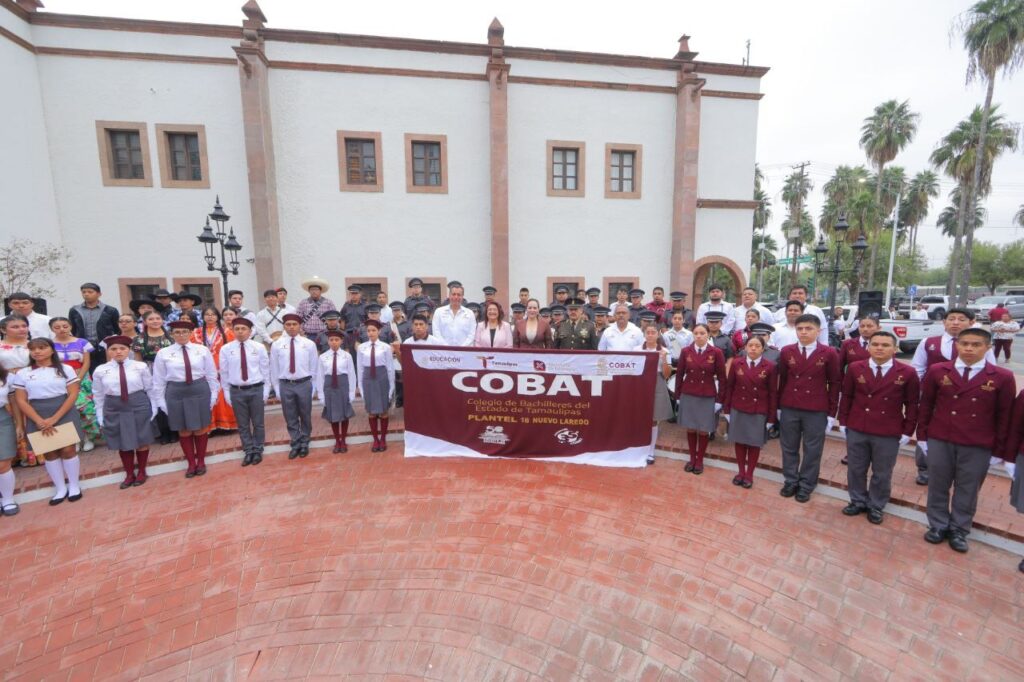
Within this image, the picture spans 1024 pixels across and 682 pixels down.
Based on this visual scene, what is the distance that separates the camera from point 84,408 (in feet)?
19.6

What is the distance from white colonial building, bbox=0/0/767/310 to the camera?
1192 centimetres

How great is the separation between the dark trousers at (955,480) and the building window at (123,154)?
677 inches

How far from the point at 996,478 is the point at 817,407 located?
2.61m

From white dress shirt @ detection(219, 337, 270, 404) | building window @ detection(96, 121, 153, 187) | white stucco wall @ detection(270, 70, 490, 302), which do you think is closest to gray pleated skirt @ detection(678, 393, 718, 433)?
white dress shirt @ detection(219, 337, 270, 404)

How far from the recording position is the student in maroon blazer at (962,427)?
3.67 meters

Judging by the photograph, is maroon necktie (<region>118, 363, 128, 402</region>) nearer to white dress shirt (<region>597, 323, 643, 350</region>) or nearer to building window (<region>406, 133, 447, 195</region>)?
white dress shirt (<region>597, 323, 643, 350</region>)

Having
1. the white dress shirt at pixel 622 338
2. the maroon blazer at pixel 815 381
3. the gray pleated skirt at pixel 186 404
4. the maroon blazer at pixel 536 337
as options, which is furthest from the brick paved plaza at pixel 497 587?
the maroon blazer at pixel 536 337

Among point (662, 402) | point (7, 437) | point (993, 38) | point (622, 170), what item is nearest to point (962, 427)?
point (662, 402)

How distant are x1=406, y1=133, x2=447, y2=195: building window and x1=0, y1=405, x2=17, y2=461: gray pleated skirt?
1072 cm

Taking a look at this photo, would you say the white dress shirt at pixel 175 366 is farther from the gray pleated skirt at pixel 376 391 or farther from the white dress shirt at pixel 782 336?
the white dress shirt at pixel 782 336

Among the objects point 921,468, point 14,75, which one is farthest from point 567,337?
point 14,75

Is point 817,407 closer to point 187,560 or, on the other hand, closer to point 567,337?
point 567,337

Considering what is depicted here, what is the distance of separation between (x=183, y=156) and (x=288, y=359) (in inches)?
431

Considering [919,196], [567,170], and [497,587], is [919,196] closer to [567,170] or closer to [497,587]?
[567,170]
